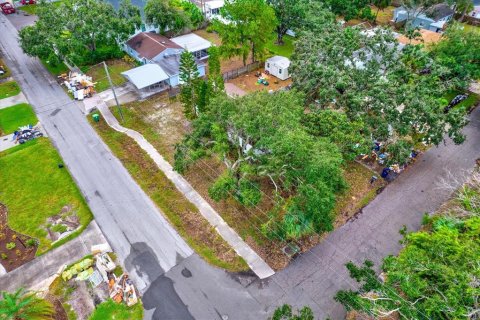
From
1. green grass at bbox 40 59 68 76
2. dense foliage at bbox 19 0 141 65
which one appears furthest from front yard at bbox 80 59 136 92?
green grass at bbox 40 59 68 76

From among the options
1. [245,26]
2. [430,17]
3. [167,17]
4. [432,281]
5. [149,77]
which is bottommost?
[149,77]

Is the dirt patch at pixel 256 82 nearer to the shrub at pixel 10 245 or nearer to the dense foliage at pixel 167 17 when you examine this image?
the dense foliage at pixel 167 17

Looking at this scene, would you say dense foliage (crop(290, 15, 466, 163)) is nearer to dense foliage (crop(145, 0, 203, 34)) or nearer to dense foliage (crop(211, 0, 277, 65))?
dense foliage (crop(211, 0, 277, 65))

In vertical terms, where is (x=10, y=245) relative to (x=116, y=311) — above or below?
below

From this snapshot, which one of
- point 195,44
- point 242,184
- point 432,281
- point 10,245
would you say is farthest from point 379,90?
point 10,245

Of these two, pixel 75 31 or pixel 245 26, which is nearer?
pixel 245 26

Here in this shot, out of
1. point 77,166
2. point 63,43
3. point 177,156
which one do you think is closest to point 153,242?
point 177,156

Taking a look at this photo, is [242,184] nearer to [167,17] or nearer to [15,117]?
[15,117]
